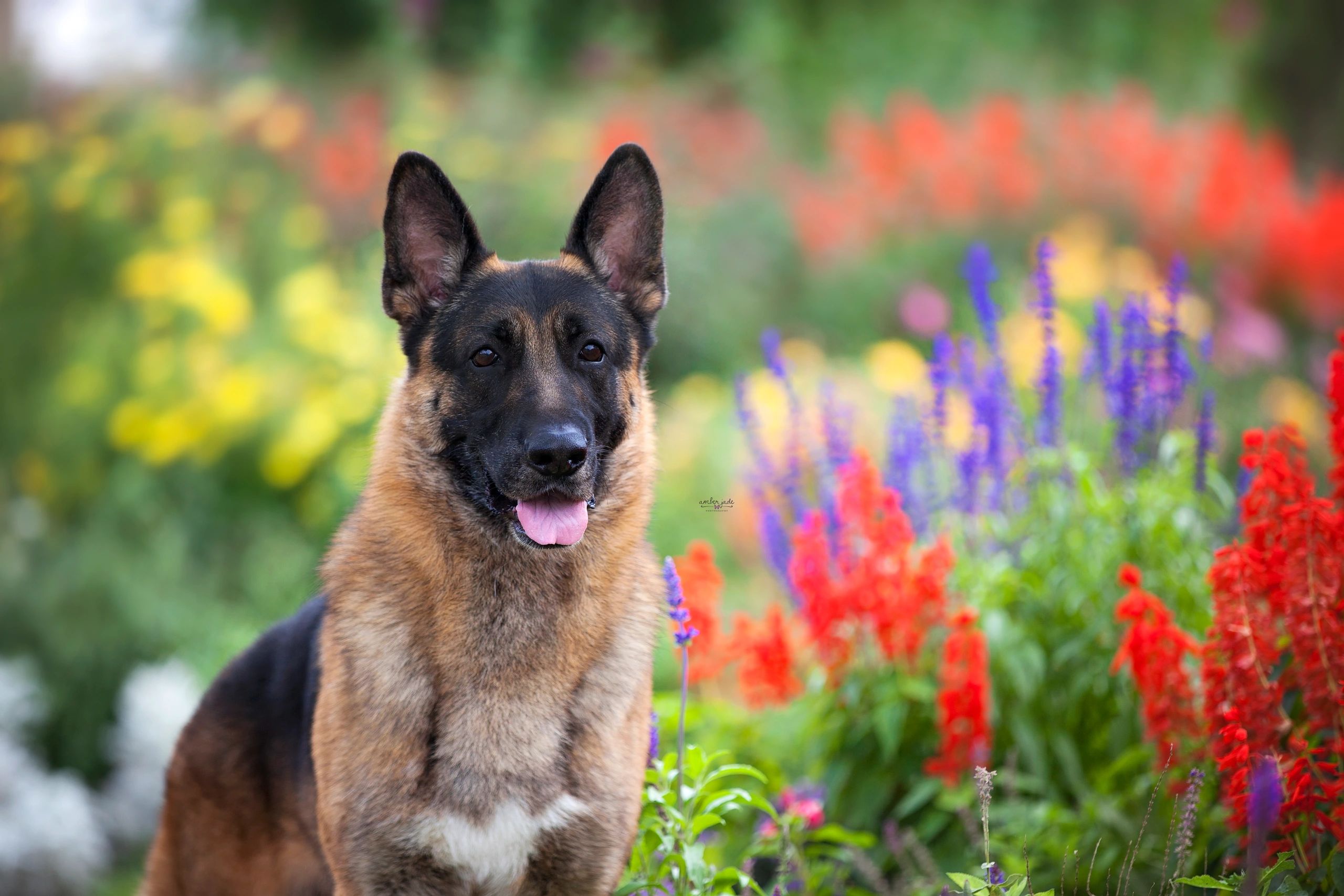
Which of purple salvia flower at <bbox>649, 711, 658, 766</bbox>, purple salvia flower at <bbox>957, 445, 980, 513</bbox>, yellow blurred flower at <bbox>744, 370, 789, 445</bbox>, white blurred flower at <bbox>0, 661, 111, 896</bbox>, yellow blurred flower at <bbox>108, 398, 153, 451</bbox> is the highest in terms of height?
purple salvia flower at <bbox>957, 445, 980, 513</bbox>

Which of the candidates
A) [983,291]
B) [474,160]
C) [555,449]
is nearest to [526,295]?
[555,449]

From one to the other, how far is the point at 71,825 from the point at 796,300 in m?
6.01

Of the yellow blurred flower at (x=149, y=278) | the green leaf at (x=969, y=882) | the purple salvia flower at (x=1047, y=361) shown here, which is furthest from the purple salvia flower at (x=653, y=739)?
the yellow blurred flower at (x=149, y=278)

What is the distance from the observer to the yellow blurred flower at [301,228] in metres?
7.38

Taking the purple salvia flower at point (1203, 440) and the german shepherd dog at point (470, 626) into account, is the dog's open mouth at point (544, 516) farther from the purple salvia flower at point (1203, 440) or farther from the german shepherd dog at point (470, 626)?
the purple salvia flower at point (1203, 440)

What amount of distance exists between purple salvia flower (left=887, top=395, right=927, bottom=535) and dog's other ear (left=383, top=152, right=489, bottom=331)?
1655mm

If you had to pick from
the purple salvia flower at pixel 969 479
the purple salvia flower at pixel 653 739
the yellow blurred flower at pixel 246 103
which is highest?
the yellow blurred flower at pixel 246 103

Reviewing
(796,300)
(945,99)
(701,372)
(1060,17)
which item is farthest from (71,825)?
(1060,17)

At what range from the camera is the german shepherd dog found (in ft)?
7.94

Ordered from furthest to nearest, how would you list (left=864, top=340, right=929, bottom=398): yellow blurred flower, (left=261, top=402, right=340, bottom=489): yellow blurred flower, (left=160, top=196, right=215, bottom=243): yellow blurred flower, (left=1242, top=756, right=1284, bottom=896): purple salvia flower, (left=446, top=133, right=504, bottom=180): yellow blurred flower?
(left=446, top=133, right=504, bottom=180): yellow blurred flower, (left=160, top=196, right=215, bottom=243): yellow blurred flower, (left=864, top=340, right=929, bottom=398): yellow blurred flower, (left=261, top=402, right=340, bottom=489): yellow blurred flower, (left=1242, top=756, right=1284, bottom=896): purple salvia flower

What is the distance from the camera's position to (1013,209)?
29.0 ft

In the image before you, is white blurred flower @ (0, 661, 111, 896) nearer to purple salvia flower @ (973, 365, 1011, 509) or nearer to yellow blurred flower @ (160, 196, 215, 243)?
yellow blurred flower @ (160, 196, 215, 243)

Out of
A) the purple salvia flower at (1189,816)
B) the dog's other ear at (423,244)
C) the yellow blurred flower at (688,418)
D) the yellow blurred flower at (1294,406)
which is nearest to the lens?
the purple salvia flower at (1189,816)

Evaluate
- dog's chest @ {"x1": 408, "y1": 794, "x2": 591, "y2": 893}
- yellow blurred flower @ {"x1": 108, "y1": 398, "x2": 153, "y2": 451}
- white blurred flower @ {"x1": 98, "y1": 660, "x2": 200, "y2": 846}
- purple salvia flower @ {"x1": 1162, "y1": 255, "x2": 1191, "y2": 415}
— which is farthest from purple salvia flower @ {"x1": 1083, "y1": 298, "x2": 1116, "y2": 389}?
yellow blurred flower @ {"x1": 108, "y1": 398, "x2": 153, "y2": 451}
